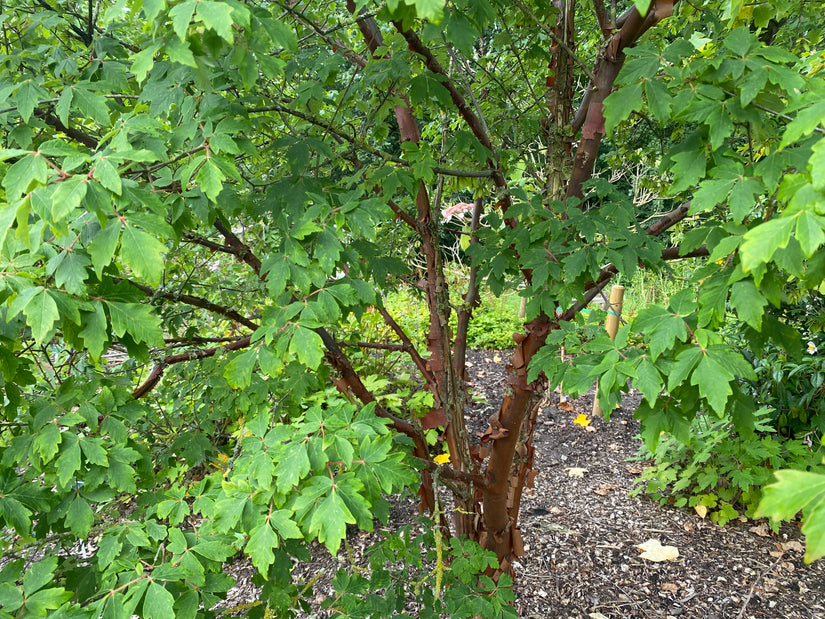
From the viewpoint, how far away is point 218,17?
2.47 ft

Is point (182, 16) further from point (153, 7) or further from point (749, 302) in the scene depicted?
point (749, 302)

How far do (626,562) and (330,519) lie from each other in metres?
2.49

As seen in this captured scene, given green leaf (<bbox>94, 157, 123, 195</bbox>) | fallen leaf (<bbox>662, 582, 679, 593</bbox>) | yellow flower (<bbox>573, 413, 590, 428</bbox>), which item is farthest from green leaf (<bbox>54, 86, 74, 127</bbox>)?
yellow flower (<bbox>573, 413, 590, 428</bbox>)

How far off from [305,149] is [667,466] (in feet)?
10.5

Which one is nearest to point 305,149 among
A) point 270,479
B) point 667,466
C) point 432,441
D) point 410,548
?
point 270,479

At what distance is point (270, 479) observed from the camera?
A: 104 centimetres

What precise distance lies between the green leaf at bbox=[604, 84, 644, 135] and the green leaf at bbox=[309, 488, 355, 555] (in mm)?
1029

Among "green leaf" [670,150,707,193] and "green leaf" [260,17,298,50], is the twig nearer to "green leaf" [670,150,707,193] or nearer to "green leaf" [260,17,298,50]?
"green leaf" [670,150,707,193]

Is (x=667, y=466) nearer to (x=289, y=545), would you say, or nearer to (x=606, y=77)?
(x=606, y=77)

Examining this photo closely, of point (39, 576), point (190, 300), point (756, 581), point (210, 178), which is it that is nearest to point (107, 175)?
point (210, 178)

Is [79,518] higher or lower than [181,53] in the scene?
lower

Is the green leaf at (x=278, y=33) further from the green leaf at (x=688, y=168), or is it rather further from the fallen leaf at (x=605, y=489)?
the fallen leaf at (x=605, y=489)

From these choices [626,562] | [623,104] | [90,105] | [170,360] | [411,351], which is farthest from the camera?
[626,562]

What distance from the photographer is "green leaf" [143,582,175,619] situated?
975 millimetres
